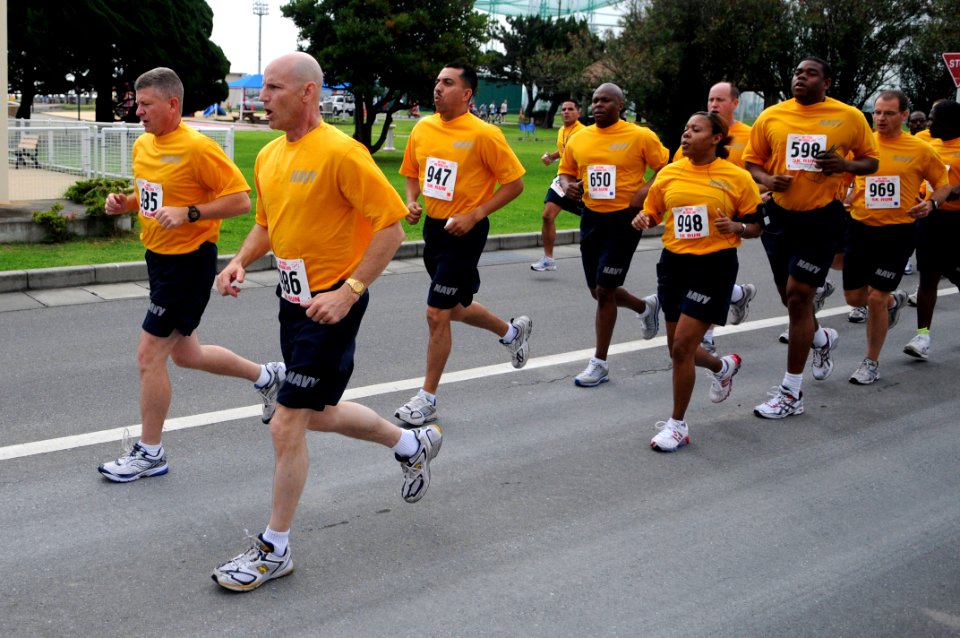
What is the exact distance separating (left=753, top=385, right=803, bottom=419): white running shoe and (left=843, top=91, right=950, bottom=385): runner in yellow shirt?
1034mm

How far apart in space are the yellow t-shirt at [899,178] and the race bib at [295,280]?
480cm

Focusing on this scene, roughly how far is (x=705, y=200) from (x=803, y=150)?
1.10m

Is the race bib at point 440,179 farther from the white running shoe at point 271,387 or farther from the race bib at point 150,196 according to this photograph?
the race bib at point 150,196

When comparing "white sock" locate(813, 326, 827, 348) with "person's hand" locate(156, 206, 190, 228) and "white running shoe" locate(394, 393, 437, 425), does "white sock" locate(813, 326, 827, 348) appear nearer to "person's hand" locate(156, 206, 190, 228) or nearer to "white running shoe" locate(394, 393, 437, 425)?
"white running shoe" locate(394, 393, 437, 425)

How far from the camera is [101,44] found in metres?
26.2

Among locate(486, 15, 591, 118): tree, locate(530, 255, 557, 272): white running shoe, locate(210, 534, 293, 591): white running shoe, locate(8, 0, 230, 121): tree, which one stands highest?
locate(486, 15, 591, 118): tree

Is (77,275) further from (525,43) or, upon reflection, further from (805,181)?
(525,43)

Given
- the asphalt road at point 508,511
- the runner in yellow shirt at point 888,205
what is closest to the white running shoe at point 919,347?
the asphalt road at point 508,511

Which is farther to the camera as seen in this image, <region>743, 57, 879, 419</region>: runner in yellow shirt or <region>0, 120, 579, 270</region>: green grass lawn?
<region>0, 120, 579, 270</region>: green grass lawn

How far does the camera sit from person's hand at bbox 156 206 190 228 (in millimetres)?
4883

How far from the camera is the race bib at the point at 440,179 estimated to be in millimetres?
6344

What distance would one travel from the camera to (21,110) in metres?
29.1

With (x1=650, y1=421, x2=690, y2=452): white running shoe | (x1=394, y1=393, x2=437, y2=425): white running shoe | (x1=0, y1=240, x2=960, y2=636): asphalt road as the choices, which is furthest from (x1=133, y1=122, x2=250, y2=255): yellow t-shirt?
(x1=650, y1=421, x2=690, y2=452): white running shoe

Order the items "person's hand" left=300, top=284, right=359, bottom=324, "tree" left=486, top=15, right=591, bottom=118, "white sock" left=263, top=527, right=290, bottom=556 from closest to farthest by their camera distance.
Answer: "person's hand" left=300, top=284, right=359, bottom=324
"white sock" left=263, top=527, right=290, bottom=556
"tree" left=486, top=15, right=591, bottom=118
